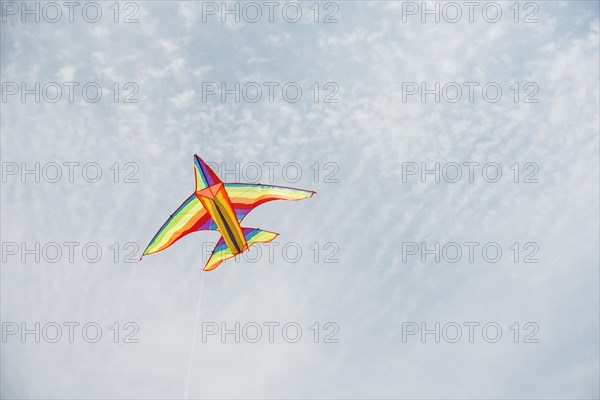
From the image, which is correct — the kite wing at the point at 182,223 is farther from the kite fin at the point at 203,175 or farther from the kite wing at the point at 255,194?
the kite wing at the point at 255,194

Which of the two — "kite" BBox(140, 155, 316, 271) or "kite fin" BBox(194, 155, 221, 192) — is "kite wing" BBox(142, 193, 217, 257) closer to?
"kite" BBox(140, 155, 316, 271)

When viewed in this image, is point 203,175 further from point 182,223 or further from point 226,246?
point 226,246

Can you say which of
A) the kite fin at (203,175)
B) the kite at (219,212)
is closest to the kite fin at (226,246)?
the kite at (219,212)

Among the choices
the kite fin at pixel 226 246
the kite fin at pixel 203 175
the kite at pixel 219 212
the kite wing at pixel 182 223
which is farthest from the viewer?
the kite fin at pixel 226 246

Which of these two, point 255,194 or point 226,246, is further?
point 226,246

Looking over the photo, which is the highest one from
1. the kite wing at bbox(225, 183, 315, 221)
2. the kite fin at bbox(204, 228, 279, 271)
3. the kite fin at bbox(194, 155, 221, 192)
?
the kite fin at bbox(194, 155, 221, 192)

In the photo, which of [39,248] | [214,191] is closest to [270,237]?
[214,191]

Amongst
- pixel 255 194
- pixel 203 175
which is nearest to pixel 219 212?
pixel 255 194

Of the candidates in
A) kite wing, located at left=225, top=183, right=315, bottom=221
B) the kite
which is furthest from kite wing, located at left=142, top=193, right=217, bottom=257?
kite wing, located at left=225, top=183, right=315, bottom=221
